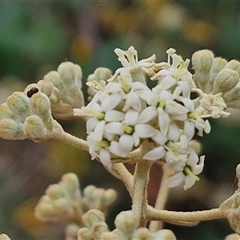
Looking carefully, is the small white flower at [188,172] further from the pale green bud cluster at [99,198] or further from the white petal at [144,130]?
the pale green bud cluster at [99,198]

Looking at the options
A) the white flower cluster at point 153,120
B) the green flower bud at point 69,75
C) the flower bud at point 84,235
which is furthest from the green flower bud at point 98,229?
the green flower bud at point 69,75

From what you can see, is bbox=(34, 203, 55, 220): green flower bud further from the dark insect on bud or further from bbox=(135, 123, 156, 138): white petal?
bbox=(135, 123, 156, 138): white petal

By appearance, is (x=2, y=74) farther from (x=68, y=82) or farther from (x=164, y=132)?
(x=164, y=132)

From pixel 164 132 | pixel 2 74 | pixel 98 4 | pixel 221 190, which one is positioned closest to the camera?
pixel 164 132

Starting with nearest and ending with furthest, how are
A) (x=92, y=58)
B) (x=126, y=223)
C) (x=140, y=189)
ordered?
(x=126, y=223) < (x=140, y=189) < (x=92, y=58)

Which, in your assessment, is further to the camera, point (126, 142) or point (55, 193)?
point (55, 193)

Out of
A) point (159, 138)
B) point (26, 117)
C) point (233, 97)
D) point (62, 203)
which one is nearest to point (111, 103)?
point (159, 138)

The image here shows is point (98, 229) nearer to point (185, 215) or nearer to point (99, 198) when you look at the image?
point (185, 215)

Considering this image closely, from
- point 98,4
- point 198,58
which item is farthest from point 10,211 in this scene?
point 198,58
